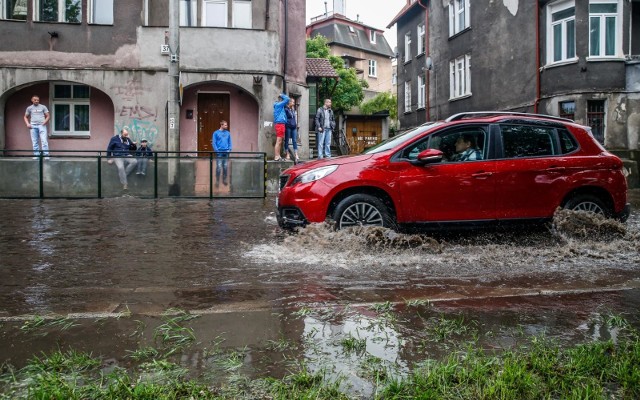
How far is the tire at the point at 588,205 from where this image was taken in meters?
7.97

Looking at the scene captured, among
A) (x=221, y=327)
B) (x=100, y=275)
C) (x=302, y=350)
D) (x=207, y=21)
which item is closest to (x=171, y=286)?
(x=100, y=275)

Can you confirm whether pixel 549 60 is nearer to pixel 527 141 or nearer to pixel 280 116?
pixel 280 116

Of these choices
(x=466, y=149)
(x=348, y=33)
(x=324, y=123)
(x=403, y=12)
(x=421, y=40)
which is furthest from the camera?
(x=348, y=33)

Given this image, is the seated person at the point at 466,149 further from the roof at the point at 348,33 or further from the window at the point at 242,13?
the roof at the point at 348,33

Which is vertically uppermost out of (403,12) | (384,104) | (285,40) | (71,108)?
(403,12)

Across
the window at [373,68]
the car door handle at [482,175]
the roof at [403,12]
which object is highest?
the window at [373,68]

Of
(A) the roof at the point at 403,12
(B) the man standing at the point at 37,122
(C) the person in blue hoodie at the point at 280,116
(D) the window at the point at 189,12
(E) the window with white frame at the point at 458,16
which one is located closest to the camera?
(C) the person in blue hoodie at the point at 280,116

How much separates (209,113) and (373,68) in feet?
142

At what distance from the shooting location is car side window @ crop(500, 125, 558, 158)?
7.90 m

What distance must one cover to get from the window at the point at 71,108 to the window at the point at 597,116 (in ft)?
58.8

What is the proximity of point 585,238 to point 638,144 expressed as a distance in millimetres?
14919

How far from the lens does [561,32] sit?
21891mm

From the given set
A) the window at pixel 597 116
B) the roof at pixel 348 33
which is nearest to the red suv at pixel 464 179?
the window at pixel 597 116

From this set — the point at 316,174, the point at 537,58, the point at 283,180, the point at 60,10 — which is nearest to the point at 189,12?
the point at 60,10
